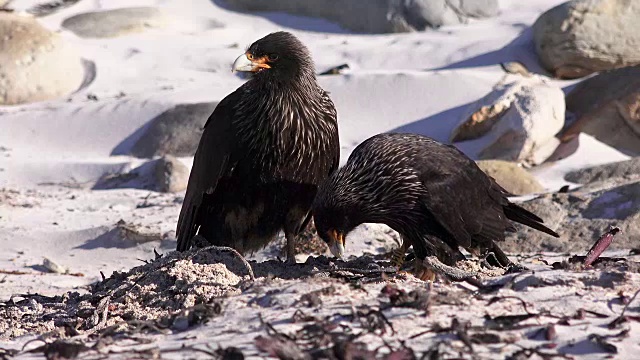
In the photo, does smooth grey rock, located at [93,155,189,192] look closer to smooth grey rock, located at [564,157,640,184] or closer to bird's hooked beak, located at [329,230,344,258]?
smooth grey rock, located at [564,157,640,184]

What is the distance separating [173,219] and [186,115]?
297cm

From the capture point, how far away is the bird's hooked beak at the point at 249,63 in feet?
20.9

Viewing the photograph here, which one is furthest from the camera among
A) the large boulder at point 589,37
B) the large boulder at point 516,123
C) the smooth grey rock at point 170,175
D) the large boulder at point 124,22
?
the large boulder at point 124,22

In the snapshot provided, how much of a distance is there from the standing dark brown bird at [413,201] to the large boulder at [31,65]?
846 centimetres

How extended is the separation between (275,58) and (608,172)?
4667mm

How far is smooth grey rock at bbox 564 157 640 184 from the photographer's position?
9.97 metres

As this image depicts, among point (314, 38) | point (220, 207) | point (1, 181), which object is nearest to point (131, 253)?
point (220, 207)

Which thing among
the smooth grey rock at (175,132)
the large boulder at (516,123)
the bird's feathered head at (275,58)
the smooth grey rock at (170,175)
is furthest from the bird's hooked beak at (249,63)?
the smooth grey rock at (175,132)

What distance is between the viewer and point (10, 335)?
5160 millimetres

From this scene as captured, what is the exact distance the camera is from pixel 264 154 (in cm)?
624

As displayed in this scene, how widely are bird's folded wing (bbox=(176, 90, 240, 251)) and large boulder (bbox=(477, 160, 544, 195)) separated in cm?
373

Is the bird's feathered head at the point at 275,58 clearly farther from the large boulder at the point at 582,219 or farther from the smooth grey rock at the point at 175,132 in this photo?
the smooth grey rock at the point at 175,132

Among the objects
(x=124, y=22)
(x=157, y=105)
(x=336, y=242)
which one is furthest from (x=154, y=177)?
(x=124, y=22)

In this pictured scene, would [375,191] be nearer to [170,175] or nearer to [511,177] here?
[511,177]
